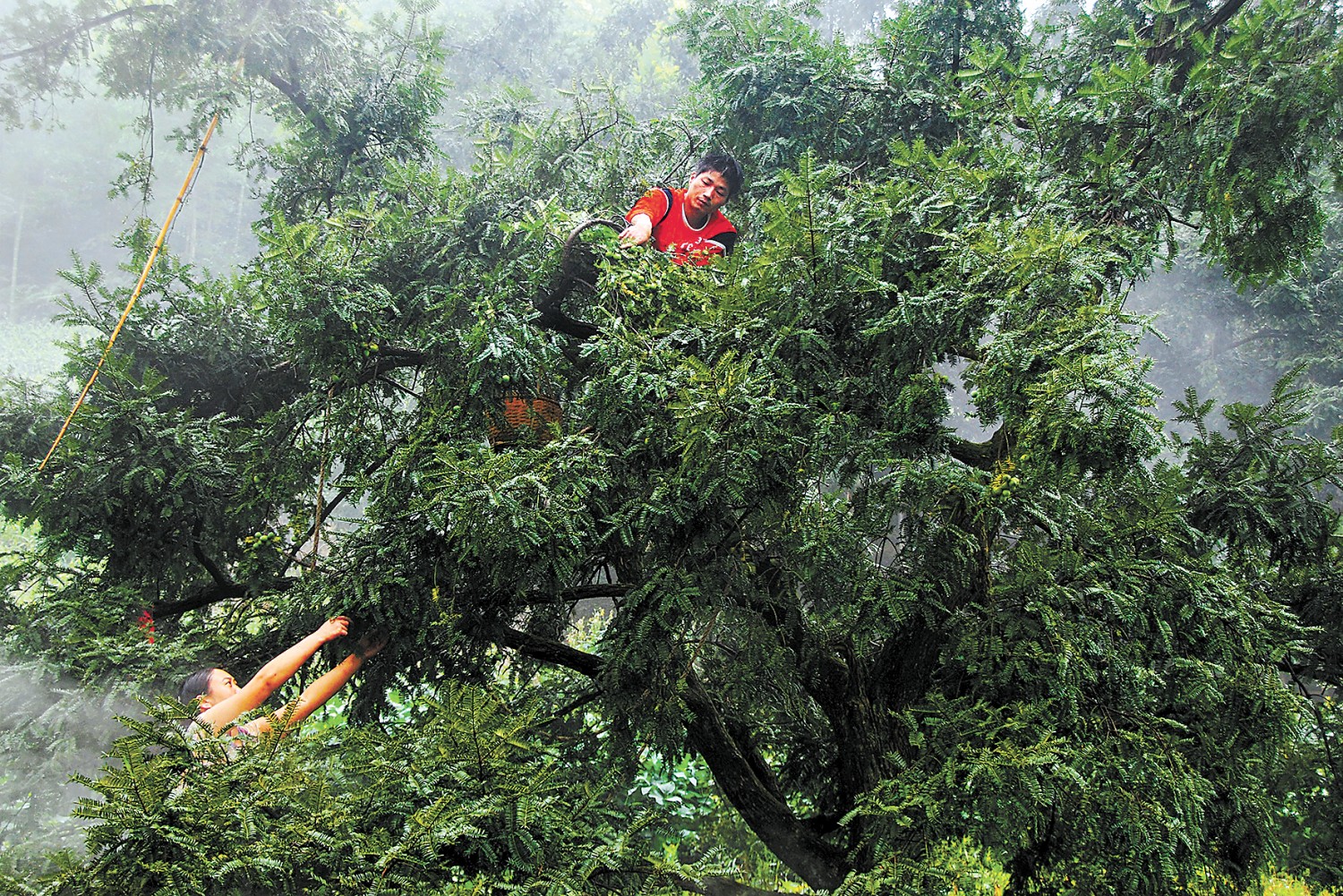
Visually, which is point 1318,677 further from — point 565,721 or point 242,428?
point 242,428

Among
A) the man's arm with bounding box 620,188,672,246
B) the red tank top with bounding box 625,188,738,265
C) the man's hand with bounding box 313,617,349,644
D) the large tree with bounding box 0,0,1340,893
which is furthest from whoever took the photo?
the red tank top with bounding box 625,188,738,265

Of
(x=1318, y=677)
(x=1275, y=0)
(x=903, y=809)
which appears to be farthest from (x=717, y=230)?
(x=1318, y=677)

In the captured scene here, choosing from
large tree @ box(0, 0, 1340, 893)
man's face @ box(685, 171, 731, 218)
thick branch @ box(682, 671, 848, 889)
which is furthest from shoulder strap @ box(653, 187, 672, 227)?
thick branch @ box(682, 671, 848, 889)

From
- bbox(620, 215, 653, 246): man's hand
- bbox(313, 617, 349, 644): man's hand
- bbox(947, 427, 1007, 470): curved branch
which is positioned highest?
bbox(620, 215, 653, 246): man's hand

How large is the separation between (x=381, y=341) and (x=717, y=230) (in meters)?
2.00

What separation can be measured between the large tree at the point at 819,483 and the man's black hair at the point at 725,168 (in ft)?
2.32

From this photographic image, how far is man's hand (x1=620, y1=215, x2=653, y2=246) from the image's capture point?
4.47m

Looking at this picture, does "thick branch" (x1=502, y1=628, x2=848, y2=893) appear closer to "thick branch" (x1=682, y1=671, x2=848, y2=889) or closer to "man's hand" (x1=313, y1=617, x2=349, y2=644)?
"thick branch" (x1=682, y1=671, x2=848, y2=889)

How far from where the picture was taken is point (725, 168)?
4.92 metres

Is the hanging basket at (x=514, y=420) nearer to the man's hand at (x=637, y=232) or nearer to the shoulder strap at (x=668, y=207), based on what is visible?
the man's hand at (x=637, y=232)

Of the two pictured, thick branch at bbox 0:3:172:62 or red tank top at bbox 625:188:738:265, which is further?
thick branch at bbox 0:3:172:62

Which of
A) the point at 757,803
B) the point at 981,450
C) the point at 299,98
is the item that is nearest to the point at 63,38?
the point at 299,98

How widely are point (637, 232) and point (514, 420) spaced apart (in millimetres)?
1198

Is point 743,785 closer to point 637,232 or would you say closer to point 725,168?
point 637,232
